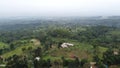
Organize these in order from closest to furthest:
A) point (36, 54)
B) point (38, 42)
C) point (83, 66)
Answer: point (83, 66) → point (36, 54) → point (38, 42)

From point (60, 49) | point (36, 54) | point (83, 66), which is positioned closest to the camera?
point (83, 66)

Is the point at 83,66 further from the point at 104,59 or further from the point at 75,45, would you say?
the point at 75,45

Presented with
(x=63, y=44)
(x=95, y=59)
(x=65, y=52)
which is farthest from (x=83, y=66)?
(x=63, y=44)

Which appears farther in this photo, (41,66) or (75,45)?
Answer: (75,45)

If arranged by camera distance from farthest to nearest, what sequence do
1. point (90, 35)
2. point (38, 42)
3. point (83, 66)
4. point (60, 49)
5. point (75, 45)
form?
point (90, 35)
point (38, 42)
point (75, 45)
point (60, 49)
point (83, 66)

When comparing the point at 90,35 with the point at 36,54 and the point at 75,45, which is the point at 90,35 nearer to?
the point at 75,45

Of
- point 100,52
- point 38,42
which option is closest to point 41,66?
point 100,52

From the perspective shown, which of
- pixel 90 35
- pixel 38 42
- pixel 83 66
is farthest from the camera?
pixel 90 35

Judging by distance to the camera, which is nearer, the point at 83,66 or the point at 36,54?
the point at 83,66
